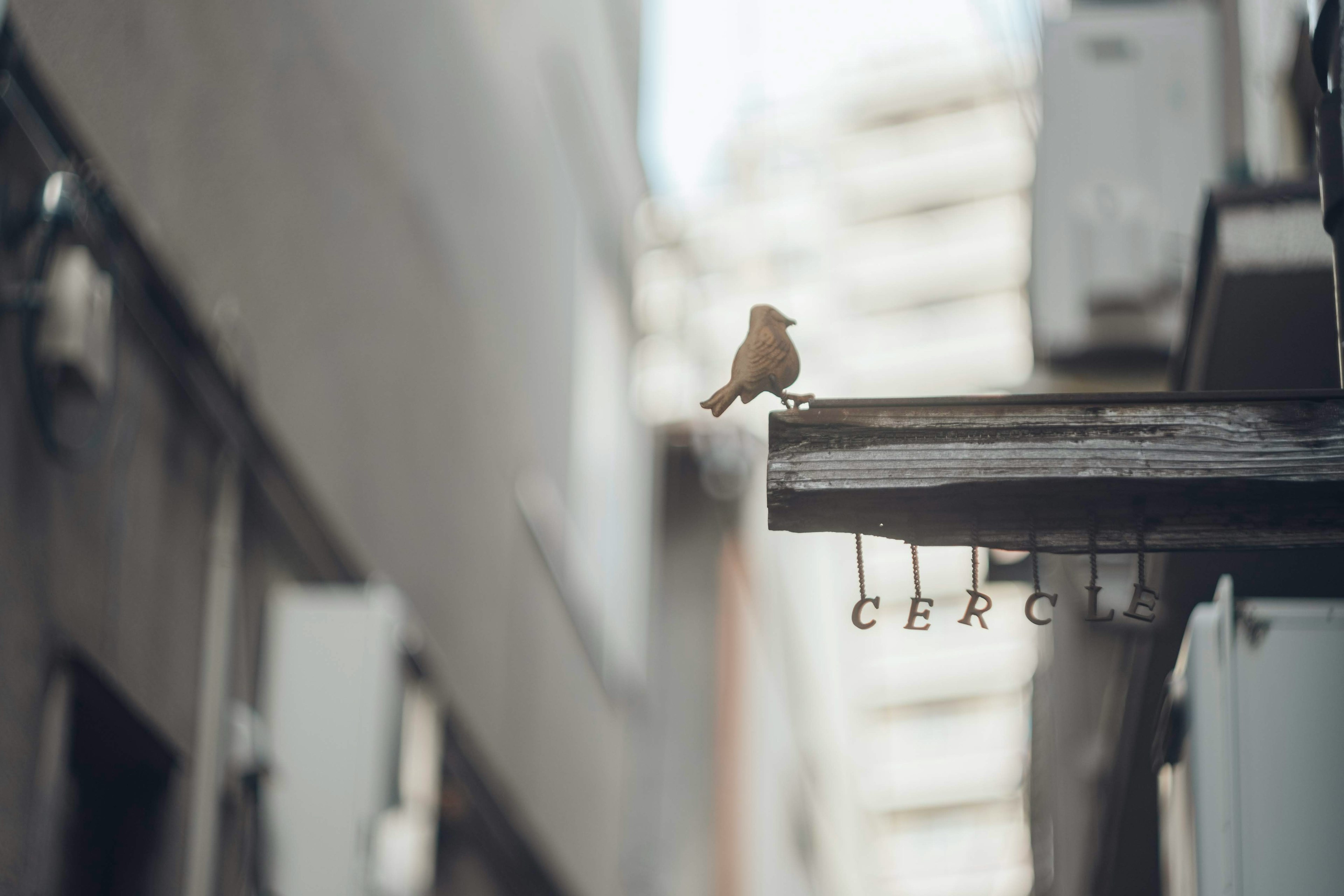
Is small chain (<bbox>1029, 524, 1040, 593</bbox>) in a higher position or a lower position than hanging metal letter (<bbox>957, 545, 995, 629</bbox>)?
higher

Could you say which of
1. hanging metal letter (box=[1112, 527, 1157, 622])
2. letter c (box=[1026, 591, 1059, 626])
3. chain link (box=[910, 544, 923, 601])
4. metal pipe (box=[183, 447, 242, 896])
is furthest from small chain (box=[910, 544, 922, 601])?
metal pipe (box=[183, 447, 242, 896])

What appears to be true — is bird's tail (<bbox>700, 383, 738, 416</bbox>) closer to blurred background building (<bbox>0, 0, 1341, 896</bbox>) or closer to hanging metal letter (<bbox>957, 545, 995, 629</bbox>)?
hanging metal letter (<bbox>957, 545, 995, 629</bbox>)

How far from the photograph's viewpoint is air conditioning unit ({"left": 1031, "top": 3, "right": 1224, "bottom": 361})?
8.20 meters

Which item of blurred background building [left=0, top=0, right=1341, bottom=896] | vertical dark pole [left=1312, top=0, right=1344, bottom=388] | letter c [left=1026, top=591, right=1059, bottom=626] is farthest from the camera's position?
blurred background building [left=0, top=0, right=1341, bottom=896]

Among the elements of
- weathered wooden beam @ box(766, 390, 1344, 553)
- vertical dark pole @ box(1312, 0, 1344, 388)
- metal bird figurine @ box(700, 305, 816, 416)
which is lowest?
weathered wooden beam @ box(766, 390, 1344, 553)

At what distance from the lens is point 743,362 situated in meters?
2.72

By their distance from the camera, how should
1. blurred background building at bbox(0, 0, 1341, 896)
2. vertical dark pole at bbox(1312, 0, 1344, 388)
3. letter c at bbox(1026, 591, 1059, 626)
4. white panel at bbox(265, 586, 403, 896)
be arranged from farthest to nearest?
1. white panel at bbox(265, 586, 403, 896)
2. blurred background building at bbox(0, 0, 1341, 896)
3. vertical dark pole at bbox(1312, 0, 1344, 388)
4. letter c at bbox(1026, 591, 1059, 626)

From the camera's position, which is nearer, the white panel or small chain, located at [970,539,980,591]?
small chain, located at [970,539,980,591]

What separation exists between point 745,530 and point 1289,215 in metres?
14.0

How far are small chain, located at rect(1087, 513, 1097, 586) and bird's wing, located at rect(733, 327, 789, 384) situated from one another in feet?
1.80

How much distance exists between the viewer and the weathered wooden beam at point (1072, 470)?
248 cm

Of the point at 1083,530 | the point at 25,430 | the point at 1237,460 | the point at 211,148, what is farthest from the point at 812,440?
the point at 211,148

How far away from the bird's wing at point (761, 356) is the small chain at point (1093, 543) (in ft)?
1.80

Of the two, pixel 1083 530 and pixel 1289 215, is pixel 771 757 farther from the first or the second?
pixel 1083 530
